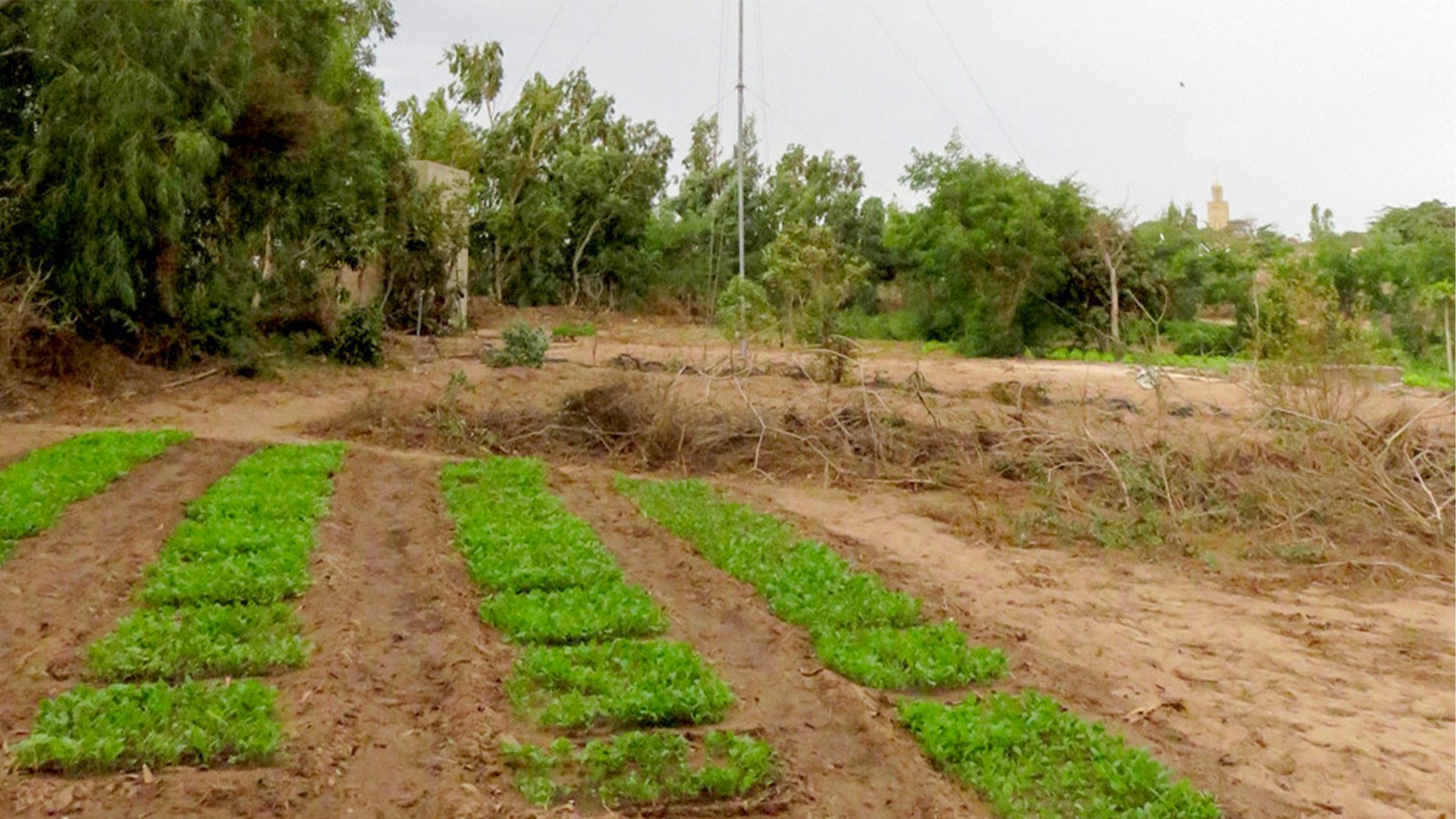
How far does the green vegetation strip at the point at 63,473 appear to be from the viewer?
27.6 ft

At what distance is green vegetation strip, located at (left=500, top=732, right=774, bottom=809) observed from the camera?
14.9ft

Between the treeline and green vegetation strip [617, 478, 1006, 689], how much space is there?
516 cm

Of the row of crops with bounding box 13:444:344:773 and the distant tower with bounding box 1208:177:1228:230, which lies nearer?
the row of crops with bounding box 13:444:344:773

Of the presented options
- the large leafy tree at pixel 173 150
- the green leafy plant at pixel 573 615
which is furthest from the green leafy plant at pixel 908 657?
the large leafy tree at pixel 173 150

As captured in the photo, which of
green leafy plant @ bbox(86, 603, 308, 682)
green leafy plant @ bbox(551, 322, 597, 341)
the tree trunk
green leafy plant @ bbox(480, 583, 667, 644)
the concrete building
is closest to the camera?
green leafy plant @ bbox(86, 603, 308, 682)

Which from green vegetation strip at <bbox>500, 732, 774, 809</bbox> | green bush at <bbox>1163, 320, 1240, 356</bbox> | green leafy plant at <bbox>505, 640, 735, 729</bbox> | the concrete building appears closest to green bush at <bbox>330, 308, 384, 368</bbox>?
the concrete building

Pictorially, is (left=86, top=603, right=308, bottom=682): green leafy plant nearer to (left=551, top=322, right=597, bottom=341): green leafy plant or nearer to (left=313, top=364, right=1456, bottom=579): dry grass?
(left=313, top=364, right=1456, bottom=579): dry grass

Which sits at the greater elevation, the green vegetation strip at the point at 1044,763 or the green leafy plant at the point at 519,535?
the green leafy plant at the point at 519,535

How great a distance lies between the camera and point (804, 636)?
6.59 m

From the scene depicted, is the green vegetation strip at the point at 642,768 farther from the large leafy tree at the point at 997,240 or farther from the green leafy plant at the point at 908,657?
the large leafy tree at the point at 997,240

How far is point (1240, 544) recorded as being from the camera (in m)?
9.67

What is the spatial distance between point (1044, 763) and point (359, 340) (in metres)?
16.2

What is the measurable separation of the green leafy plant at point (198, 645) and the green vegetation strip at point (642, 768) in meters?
1.56

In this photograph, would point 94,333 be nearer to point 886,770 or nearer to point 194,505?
point 194,505
